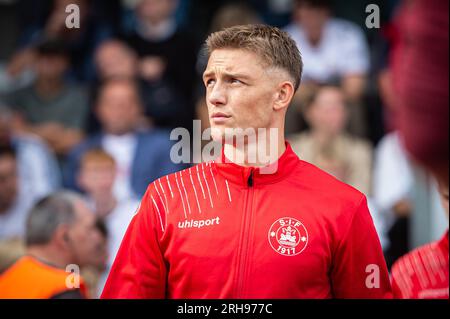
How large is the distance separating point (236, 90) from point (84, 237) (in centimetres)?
210

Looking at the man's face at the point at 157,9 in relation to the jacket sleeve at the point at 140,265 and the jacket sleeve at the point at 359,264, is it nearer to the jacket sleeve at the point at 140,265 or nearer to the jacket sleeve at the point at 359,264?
the jacket sleeve at the point at 140,265

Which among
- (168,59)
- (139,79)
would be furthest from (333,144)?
(139,79)

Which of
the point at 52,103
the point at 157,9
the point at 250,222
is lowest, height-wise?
the point at 250,222

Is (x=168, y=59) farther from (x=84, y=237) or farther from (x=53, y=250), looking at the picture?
(x=53, y=250)

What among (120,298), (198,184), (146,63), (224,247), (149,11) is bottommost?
(120,298)

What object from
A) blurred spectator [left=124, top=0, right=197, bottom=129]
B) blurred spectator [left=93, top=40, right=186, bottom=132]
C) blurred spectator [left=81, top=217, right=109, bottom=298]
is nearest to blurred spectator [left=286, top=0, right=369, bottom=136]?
blurred spectator [left=124, top=0, right=197, bottom=129]

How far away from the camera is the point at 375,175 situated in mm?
5508

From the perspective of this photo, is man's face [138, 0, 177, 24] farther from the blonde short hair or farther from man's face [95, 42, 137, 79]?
the blonde short hair

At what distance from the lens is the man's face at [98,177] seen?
5.62m

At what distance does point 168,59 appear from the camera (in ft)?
19.7

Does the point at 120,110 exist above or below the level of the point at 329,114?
above

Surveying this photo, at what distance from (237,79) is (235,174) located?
0.34 metres

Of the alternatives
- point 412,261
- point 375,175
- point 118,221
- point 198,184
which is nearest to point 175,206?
point 198,184

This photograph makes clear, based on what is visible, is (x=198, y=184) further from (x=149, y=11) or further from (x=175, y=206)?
(x=149, y=11)
